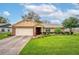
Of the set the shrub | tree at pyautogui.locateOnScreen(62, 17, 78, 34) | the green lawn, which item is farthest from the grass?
tree at pyautogui.locateOnScreen(62, 17, 78, 34)

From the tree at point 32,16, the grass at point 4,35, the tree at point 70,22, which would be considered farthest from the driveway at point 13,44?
the tree at point 70,22

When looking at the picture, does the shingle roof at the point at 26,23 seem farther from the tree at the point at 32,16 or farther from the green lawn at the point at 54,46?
the green lawn at the point at 54,46

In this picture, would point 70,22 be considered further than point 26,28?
No

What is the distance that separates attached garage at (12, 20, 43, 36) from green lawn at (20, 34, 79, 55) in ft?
0.49

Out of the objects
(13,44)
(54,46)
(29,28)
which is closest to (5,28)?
(13,44)

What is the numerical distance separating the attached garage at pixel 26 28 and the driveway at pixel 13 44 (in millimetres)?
74

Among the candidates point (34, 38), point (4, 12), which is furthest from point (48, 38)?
point (4, 12)

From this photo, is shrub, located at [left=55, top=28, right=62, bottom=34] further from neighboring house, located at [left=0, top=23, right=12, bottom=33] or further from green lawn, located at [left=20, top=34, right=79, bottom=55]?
neighboring house, located at [left=0, top=23, right=12, bottom=33]

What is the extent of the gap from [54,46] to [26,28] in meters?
0.54

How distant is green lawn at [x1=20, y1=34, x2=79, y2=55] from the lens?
650 cm

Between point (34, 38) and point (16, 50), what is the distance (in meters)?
0.35

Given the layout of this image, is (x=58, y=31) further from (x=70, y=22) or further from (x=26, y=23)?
(x=26, y=23)

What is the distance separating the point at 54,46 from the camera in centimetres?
654

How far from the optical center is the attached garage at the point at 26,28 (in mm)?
6605
